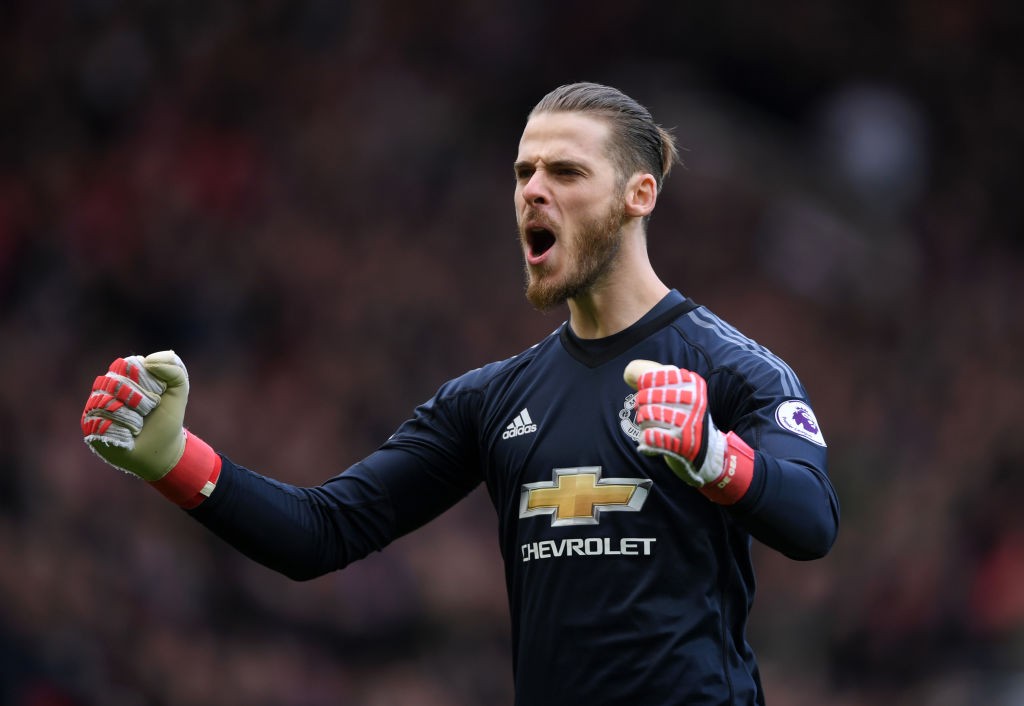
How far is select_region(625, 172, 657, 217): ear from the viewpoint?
13.4ft

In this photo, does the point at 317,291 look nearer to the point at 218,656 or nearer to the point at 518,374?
the point at 218,656

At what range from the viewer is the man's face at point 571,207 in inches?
158

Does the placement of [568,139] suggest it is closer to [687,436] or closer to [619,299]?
[619,299]

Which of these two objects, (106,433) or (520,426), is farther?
(520,426)

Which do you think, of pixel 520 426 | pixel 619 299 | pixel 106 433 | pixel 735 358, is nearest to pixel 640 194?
pixel 619 299

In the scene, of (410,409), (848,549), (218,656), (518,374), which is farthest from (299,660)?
(518,374)

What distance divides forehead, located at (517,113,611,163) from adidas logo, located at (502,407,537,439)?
0.69 m

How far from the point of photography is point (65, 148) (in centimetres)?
1165

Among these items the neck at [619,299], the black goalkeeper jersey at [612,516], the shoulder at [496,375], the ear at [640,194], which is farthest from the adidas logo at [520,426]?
the ear at [640,194]

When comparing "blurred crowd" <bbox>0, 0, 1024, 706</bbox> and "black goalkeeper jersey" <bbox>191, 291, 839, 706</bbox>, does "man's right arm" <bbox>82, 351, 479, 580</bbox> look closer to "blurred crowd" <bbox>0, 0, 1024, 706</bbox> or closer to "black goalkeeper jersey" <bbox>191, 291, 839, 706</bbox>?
"black goalkeeper jersey" <bbox>191, 291, 839, 706</bbox>

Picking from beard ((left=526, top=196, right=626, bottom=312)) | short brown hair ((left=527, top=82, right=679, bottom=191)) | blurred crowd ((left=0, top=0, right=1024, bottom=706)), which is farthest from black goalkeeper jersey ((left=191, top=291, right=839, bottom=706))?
blurred crowd ((left=0, top=0, right=1024, bottom=706))

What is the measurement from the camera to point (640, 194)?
13.5 feet

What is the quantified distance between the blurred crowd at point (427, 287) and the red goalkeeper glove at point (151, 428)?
4.53m

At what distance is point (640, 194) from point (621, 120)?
0.21m
